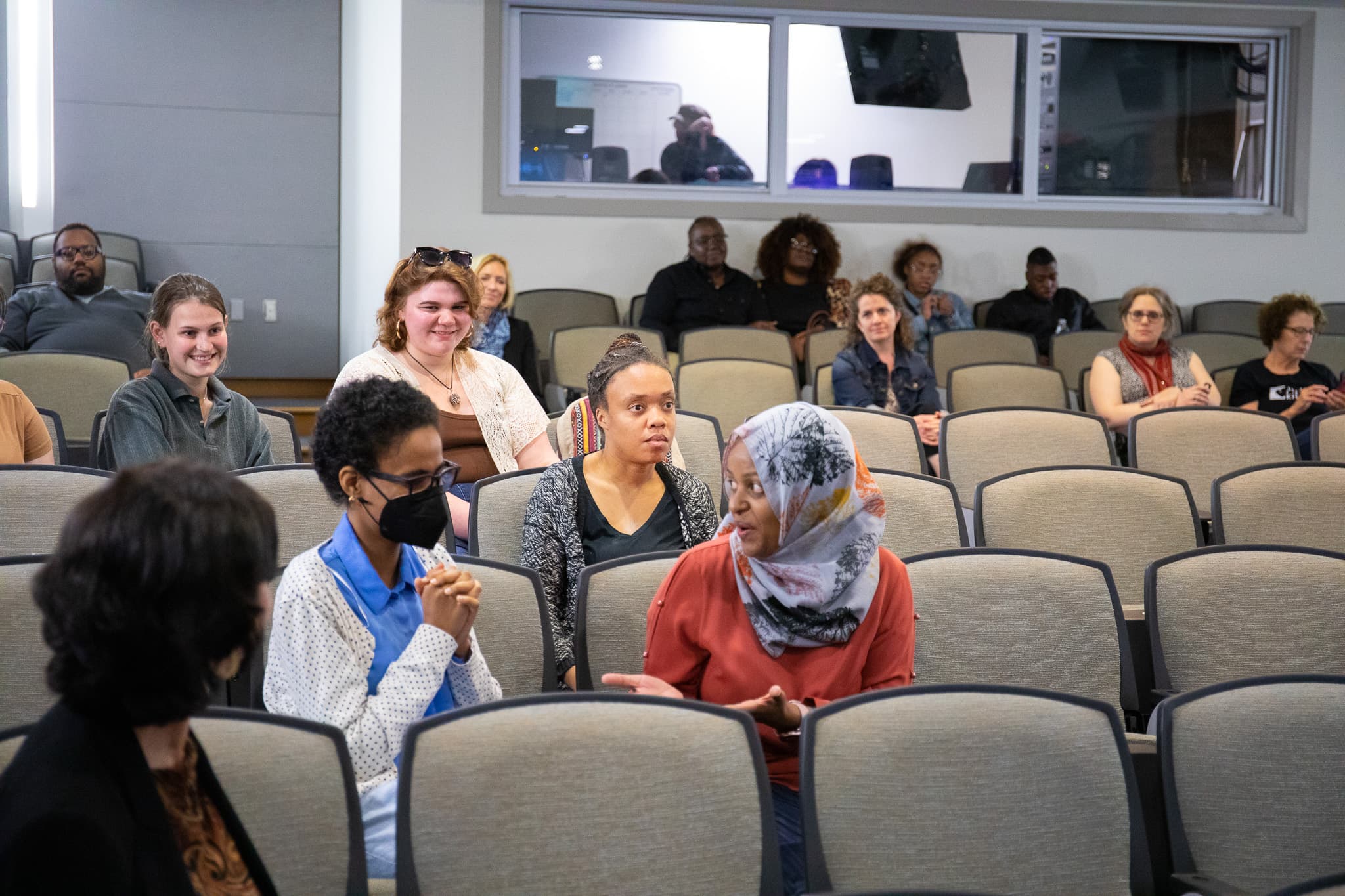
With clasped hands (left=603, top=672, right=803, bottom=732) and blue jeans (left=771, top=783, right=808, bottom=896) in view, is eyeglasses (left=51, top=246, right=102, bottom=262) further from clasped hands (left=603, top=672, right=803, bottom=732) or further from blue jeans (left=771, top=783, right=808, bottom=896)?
blue jeans (left=771, top=783, right=808, bottom=896)

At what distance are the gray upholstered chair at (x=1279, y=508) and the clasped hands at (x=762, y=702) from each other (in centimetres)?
199

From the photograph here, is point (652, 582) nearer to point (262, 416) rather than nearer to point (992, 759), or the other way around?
point (992, 759)

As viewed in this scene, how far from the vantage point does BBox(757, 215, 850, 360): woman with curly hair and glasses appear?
22.6 feet

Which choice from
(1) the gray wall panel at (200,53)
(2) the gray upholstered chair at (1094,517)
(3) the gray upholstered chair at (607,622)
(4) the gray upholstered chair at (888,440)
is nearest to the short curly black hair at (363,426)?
(3) the gray upholstered chair at (607,622)

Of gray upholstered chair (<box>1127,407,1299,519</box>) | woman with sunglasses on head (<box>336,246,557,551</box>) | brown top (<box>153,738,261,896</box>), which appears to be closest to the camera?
brown top (<box>153,738,261,896</box>)

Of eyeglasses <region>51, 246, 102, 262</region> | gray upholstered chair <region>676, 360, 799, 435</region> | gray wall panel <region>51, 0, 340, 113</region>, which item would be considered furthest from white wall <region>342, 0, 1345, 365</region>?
gray upholstered chair <region>676, 360, 799, 435</region>

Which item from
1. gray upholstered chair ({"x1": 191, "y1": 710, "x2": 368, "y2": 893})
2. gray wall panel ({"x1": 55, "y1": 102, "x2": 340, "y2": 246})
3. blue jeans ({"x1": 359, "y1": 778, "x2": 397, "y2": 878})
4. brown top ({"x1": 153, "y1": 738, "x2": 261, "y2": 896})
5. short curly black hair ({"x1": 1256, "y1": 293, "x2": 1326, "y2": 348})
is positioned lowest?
blue jeans ({"x1": 359, "y1": 778, "x2": 397, "y2": 878})

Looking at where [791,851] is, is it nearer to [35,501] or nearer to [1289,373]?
[35,501]

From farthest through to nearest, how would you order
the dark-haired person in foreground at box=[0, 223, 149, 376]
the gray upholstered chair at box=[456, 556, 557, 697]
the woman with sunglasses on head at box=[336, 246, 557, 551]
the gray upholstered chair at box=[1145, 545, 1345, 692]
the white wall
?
1. the white wall
2. the dark-haired person in foreground at box=[0, 223, 149, 376]
3. the woman with sunglasses on head at box=[336, 246, 557, 551]
4. the gray upholstered chair at box=[1145, 545, 1345, 692]
5. the gray upholstered chair at box=[456, 556, 557, 697]

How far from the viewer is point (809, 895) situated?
160cm

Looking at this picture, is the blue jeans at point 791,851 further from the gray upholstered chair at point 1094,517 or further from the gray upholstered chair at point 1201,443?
the gray upholstered chair at point 1201,443

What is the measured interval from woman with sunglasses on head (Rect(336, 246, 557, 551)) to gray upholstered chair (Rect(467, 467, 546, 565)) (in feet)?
0.88

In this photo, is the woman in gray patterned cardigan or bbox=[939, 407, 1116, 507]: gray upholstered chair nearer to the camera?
the woman in gray patterned cardigan

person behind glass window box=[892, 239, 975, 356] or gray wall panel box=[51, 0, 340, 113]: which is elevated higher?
gray wall panel box=[51, 0, 340, 113]
